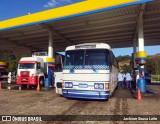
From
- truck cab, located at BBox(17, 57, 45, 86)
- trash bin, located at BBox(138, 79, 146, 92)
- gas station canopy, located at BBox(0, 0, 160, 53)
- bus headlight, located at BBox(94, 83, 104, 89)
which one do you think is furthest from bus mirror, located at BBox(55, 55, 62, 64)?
bus headlight, located at BBox(94, 83, 104, 89)

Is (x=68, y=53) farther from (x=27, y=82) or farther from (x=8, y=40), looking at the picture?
(x=8, y=40)

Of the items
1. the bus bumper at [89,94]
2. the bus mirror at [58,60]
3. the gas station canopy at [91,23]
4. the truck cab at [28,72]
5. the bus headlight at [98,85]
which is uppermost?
the gas station canopy at [91,23]

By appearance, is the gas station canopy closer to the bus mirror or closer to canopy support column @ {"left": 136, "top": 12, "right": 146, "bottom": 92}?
canopy support column @ {"left": 136, "top": 12, "right": 146, "bottom": 92}

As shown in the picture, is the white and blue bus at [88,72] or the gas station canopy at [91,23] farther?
the gas station canopy at [91,23]

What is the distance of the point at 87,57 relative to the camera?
10539mm

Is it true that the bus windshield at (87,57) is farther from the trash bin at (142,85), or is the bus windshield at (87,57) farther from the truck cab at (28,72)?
the truck cab at (28,72)

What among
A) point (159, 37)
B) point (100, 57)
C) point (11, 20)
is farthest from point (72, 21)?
point (159, 37)

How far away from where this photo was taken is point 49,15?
17656 millimetres

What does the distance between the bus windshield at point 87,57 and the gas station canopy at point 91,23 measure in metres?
5.16

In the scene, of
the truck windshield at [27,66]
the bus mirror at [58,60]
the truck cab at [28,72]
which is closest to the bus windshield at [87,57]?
the truck cab at [28,72]

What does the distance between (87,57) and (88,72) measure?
32.8 inches

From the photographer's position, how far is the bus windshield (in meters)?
10.3

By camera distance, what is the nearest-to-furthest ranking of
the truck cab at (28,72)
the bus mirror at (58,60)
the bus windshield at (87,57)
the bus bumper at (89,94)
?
the bus bumper at (89,94) → the bus windshield at (87,57) → the truck cab at (28,72) → the bus mirror at (58,60)

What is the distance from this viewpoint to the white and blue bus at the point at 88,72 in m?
9.97
